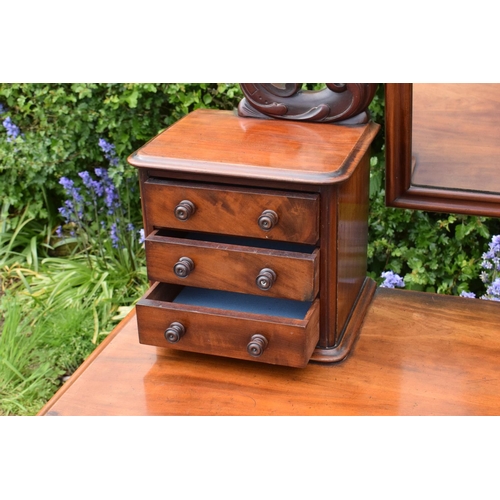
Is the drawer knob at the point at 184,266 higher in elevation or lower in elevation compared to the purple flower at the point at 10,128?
lower

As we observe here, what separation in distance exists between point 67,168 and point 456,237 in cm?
129

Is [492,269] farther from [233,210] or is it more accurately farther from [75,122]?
[75,122]

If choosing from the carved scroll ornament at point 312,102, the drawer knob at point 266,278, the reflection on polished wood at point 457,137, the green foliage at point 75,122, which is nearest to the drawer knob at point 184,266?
the drawer knob at point 266,278

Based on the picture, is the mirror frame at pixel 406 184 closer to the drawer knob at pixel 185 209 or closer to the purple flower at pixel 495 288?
the purple flower at pixel 495 288

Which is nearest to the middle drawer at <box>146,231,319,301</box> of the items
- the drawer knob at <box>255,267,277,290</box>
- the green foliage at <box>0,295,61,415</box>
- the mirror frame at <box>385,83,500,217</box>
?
the drawer knob at <box>255,267,277,290</box>

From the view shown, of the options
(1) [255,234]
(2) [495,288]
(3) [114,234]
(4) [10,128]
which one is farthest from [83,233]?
(2) [495,288]

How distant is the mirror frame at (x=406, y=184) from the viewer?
147 cm

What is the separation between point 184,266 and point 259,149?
0.27 meters

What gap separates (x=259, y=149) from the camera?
4.55 ft

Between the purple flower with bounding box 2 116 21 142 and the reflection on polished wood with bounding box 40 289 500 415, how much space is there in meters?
1.12

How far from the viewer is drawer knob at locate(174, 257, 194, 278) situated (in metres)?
1.38

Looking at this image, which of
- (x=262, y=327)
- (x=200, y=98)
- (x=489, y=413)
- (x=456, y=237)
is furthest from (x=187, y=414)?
(x=200, y=98)

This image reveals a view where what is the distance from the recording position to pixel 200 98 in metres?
2.23

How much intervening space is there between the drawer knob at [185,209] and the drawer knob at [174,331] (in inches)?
8.2
